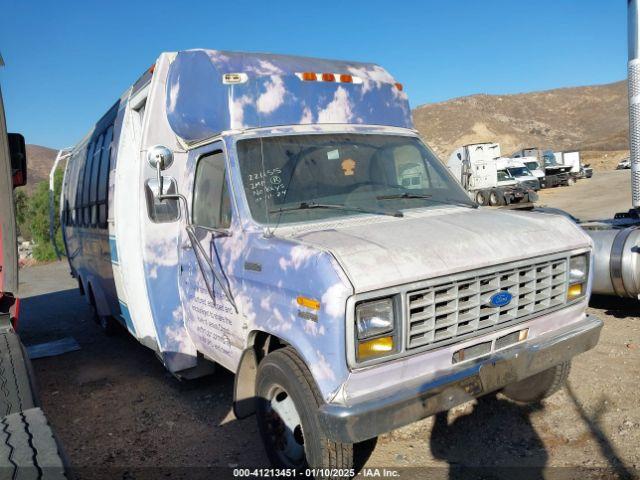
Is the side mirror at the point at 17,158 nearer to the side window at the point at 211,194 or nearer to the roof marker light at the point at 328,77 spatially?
the side window at the point at 211,194

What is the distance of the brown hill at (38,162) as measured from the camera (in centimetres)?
7756

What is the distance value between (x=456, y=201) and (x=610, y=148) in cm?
6217

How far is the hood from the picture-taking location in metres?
3.02

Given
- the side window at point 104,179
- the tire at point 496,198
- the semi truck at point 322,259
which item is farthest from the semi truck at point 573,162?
the semi truck at point 322,259

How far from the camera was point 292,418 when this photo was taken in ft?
11.6

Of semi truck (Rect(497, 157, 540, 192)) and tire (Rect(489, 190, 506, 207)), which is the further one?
semi truck (Rect(497, 157, 540, 192))

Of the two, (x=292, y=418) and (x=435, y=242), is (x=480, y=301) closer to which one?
(x=435, y=242)

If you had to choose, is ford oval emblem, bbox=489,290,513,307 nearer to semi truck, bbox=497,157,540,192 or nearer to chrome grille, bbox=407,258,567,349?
chrome grille, bbox=407,258,567,349

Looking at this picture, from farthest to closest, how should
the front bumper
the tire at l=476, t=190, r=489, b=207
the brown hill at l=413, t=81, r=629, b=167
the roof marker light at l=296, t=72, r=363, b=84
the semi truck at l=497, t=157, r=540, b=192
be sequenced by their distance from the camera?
the brown hill at l=413, t=81, r=629, b=167 → the semi truck at l=497, t=157, r=540, b=192 → the tire at l=476, t=190, r=489, b=207 → the roof marker light at l=296, t=72, r=363, b=84 → the front bumper

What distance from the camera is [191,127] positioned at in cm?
446

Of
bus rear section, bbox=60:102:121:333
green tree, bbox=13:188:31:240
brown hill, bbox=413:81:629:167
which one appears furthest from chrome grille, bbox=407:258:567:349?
brown hill, bbox=413:81:629:167

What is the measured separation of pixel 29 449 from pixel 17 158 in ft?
9.49

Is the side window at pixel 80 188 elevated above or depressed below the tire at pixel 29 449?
above

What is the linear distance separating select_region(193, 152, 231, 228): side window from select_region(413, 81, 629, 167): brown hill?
2394 inches
